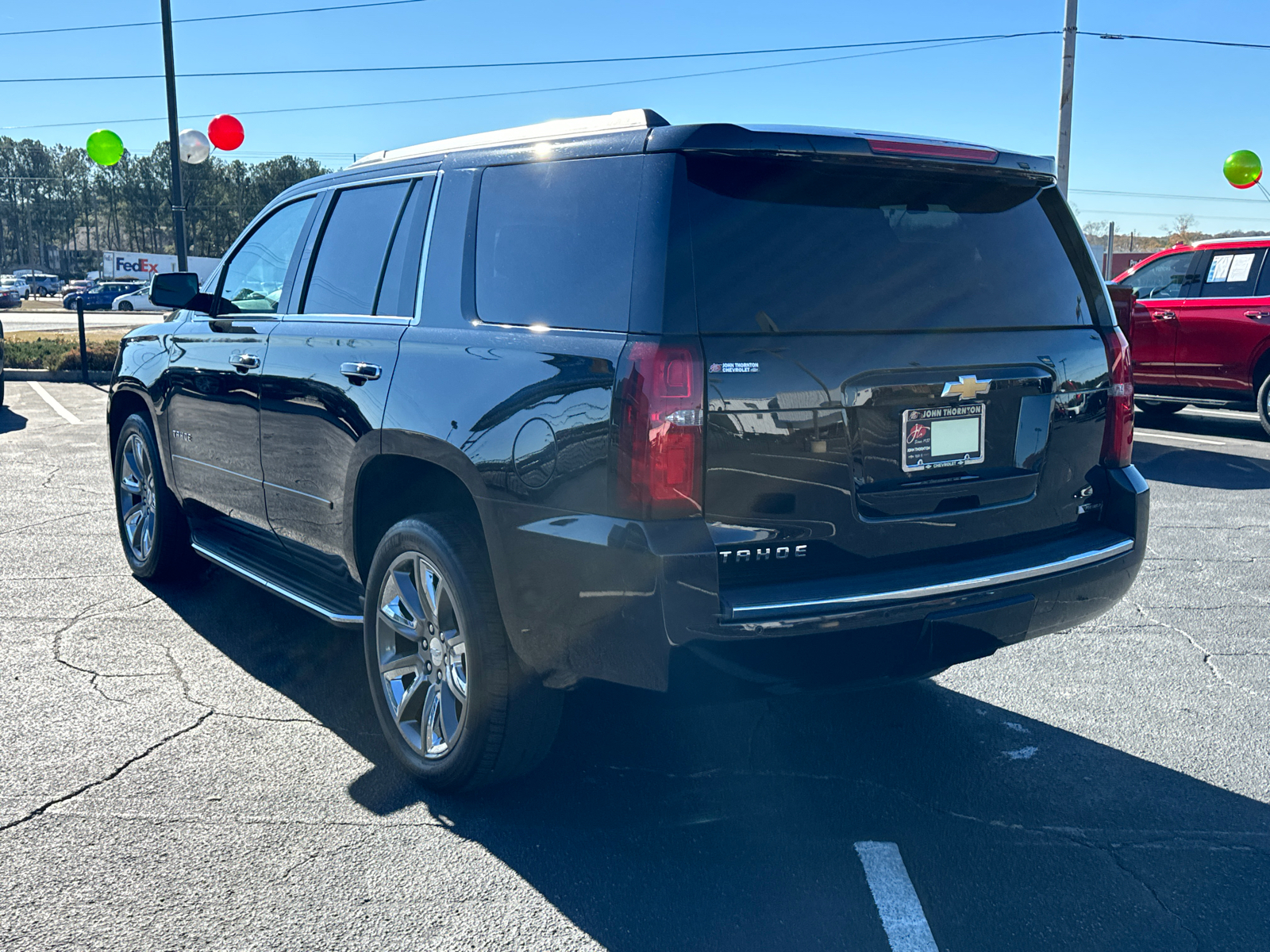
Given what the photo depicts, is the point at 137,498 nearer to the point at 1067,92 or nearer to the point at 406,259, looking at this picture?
the point at 406,259

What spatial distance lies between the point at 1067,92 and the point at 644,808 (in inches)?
843

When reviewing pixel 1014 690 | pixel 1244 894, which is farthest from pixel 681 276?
pixel 1014 690

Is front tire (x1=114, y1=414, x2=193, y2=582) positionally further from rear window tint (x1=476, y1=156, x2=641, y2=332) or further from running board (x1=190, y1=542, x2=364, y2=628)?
rear window tint (x1=476, y1=156, x2=641, y2=332)

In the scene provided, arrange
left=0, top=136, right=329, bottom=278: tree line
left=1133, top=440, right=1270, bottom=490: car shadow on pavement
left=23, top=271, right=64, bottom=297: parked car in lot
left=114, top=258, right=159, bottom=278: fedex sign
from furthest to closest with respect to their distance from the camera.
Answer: left=0, top=136, right=329, bottom=278: tree line, left=114, top=258, right=159, bottom=278: fedex sign, left=23, top=271, right=64, bottom=297: parked car in lot, left=1133, top=440, right=1270, bottom=490: car shadow on pavement

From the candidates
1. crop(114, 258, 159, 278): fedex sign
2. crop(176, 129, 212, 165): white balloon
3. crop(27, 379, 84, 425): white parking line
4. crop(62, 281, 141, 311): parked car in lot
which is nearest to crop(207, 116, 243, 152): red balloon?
crop(176, 129, 212, 165): white balloon

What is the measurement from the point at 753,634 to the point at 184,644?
309 centimetres

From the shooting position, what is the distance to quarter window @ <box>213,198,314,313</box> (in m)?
4.77

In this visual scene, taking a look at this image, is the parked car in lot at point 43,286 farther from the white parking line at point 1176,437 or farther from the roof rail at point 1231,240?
the roof rail at point 1231,240

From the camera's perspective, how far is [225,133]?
54.6 ft

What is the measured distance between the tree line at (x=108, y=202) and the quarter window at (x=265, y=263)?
107 metres

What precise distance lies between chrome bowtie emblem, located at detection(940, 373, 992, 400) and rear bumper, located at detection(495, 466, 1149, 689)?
493mm

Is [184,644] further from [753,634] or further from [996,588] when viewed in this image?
[996,588]

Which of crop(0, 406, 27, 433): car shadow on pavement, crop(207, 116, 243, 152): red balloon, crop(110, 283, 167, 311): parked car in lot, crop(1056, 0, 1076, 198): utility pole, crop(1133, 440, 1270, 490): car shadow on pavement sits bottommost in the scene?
crop(1133, 440, 1270, 490): car shadow on pavement

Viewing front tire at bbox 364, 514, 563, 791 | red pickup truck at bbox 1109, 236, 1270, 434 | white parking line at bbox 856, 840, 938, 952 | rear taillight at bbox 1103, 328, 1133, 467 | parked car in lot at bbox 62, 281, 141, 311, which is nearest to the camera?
white parking line at bbox 856, 840, 938, 952
